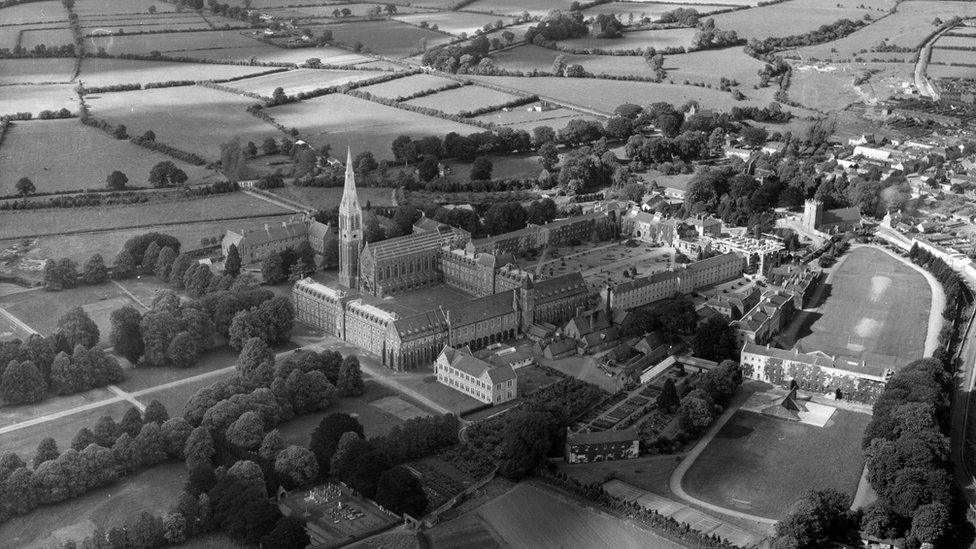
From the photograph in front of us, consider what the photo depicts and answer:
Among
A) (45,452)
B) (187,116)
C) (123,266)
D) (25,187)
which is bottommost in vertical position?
(45,452)

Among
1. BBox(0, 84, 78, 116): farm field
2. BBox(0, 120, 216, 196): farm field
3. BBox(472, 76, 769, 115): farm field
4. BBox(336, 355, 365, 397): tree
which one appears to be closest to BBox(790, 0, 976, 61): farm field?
BBox(472, 76, 769, 115): farm field

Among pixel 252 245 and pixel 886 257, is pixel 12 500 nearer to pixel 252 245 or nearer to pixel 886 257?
pixel 252 245

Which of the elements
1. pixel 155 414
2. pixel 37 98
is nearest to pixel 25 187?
pixel 37 98

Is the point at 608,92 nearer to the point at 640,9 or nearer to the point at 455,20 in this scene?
the point at 455,20

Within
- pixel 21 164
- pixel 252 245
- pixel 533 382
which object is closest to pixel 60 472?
pixel 533 382

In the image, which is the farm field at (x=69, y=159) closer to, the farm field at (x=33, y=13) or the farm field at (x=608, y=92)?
the farm field at (x=608, y=92)

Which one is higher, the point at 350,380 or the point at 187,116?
the point at 187,116
